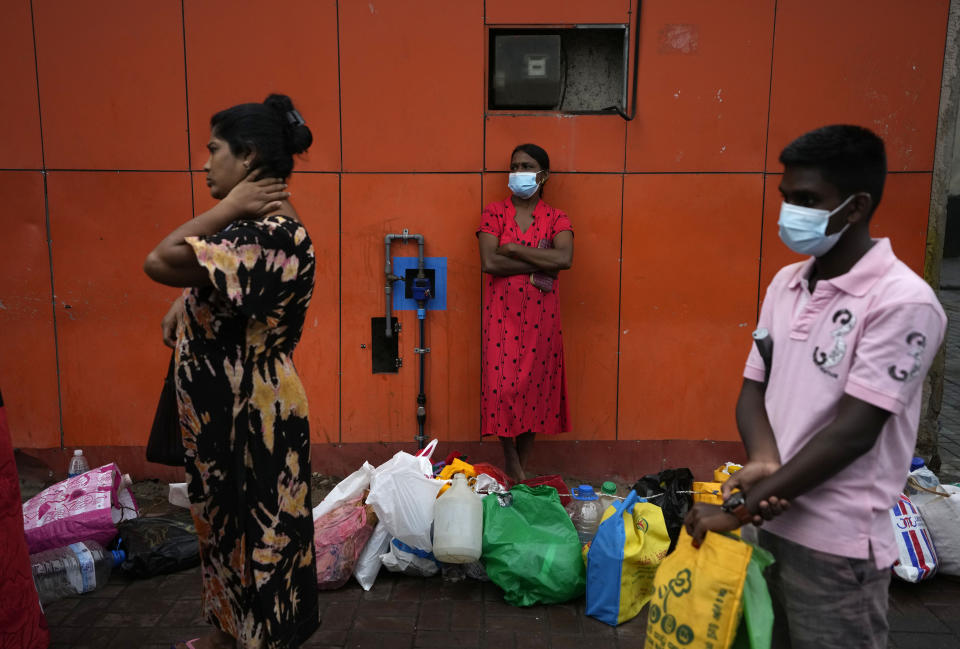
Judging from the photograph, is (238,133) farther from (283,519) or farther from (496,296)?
(496,296)

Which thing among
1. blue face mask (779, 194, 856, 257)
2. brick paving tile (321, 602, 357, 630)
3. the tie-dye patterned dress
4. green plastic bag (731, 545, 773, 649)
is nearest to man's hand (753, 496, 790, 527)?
green plastic bag (731, 545, 773, 649)

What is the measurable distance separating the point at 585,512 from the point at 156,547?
235cm

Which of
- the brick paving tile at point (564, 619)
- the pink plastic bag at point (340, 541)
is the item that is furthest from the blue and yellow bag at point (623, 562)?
the pink plastic bag at point (340, 541)

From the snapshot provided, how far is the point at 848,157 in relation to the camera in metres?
1.73

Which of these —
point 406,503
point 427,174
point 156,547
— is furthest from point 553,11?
point 156,547

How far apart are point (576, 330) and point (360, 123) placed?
199 centimetres

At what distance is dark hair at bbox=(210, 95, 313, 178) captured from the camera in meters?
2.37

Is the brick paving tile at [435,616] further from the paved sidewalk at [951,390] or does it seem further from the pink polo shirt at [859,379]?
the paved sidewalk at [951,390]

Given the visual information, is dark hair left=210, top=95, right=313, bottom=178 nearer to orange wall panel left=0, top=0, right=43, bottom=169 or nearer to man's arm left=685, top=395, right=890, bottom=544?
man's arm left=685, top=395, right=890, bottom=544

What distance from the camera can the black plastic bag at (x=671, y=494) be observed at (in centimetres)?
366

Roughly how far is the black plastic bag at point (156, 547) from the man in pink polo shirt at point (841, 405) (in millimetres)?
3024

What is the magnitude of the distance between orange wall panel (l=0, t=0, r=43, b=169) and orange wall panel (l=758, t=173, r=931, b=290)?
4838 millimetres

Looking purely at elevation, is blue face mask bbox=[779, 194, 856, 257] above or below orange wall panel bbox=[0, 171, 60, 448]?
above

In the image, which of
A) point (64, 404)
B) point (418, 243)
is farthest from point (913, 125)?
point (64, 404)
